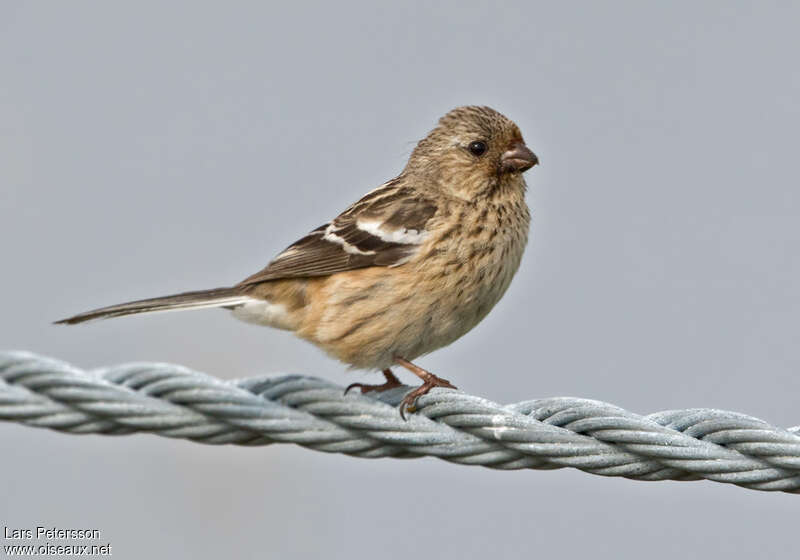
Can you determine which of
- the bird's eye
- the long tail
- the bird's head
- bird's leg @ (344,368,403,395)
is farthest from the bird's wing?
bird's leg @ (344,368,403,395)

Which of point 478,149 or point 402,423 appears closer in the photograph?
point 402,423

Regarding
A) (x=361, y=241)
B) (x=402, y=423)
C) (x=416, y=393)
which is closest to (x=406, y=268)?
(x=361, y=241)

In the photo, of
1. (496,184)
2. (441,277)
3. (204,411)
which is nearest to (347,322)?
(441,277)

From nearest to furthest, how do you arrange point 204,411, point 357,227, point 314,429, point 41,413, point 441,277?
1. point 41,413
2. point 204,411
3. point 314,429
4. point 441,277
5. point 357,227

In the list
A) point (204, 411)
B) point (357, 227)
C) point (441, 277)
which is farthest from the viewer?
point (357, 227)

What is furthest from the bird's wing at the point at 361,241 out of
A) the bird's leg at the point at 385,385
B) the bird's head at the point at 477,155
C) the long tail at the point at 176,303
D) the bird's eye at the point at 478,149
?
the bird's leg at the point at 385,385

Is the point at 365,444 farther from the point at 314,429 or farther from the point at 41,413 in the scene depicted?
the point at 41,413

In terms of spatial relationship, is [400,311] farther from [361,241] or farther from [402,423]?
[402,423]
